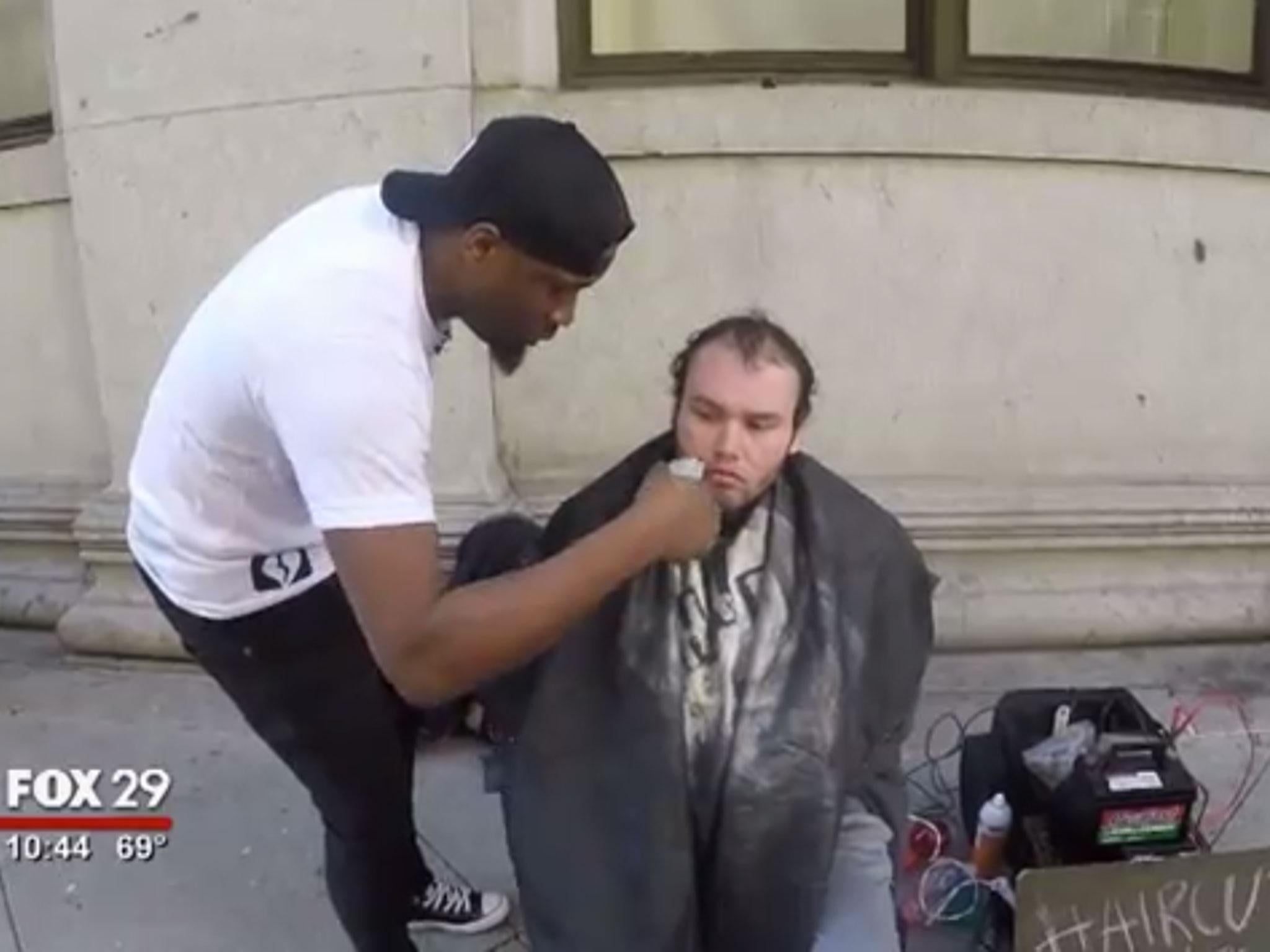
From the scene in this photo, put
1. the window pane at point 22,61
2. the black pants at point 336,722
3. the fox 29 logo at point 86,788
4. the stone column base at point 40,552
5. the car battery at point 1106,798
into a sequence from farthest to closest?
the window pane at point 22,61, the stone column base at point 40,552, the fox 29 logo at point 86,788, the car battery at point 1106,798, the black pants at point 336,722

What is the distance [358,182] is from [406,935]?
2135 mm

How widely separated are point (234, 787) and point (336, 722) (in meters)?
1.24

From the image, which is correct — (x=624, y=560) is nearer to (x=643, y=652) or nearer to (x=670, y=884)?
(x=643, y=652)

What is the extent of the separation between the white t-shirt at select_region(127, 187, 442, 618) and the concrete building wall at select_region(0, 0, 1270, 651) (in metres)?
1.75

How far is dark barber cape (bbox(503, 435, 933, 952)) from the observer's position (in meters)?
2.20

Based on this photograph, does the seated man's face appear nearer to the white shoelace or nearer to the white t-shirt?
the white t-shirt

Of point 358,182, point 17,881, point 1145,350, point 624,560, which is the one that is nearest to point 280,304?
point 624,560

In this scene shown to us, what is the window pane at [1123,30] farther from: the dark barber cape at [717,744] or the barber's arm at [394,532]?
the barber's arm at [394,532]

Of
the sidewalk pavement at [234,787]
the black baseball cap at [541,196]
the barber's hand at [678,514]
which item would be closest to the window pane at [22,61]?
the sidewalk pavement at [234,787]

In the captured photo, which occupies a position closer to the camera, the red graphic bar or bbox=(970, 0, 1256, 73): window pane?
the red graphic bar

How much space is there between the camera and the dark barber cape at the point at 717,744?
7.22 ft

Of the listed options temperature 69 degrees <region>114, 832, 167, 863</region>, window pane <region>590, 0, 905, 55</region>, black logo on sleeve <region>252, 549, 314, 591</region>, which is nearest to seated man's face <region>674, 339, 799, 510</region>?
black logo on sleeve <region>252, 549, 314, 591</region>

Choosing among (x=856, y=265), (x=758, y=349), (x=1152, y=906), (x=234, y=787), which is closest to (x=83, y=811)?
(x=234, y=787)

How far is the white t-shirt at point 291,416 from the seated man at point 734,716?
466mm
